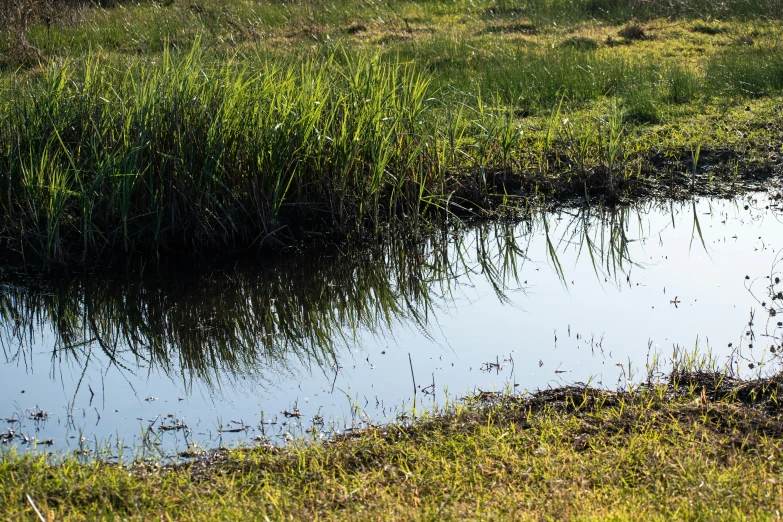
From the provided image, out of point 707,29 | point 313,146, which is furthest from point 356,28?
point 313,146

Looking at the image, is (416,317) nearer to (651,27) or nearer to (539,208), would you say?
(539,208)

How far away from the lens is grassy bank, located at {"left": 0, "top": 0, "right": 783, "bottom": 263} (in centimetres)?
577

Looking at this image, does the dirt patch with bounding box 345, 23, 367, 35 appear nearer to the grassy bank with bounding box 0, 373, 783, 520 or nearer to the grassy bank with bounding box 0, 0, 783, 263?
the grassy bank with bounding box 0, 0, 783, 263

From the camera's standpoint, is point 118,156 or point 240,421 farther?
point 118,156

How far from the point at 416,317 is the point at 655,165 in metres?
3.29

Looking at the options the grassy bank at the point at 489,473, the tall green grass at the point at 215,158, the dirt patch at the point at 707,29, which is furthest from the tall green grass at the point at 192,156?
the dirt patch at the point at 707,29

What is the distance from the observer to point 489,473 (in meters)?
3.21

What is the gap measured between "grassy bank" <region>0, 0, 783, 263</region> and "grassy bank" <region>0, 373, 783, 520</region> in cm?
266

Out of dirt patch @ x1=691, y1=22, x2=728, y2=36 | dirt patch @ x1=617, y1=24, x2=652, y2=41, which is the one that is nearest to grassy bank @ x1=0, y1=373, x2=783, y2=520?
dirt patch @ x1=617, y1=24, x2=652, y2=41

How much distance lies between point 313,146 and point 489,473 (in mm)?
3325

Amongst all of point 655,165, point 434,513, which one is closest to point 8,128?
point 434,513

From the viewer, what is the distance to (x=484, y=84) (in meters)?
8.86

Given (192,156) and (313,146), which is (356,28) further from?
(192,156)

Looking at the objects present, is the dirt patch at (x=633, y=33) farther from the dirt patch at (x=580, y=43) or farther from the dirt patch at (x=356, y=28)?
the dirt patch at (x=356, y=28)
